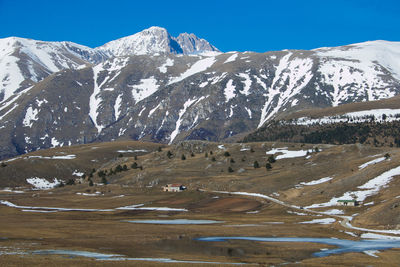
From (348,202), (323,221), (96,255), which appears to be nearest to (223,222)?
(323,221)

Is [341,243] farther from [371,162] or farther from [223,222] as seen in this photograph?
[371,162]

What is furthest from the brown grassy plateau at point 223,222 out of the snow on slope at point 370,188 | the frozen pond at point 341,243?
the snow on slope at point 370,188

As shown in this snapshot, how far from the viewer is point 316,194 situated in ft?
467

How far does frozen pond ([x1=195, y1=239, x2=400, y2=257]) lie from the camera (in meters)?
69.2

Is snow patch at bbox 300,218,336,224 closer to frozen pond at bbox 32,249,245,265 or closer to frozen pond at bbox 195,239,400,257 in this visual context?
frozen pond at bbox 195,239,400,257

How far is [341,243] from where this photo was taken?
77.1 metres

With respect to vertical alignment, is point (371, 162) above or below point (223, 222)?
above

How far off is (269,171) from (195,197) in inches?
1600

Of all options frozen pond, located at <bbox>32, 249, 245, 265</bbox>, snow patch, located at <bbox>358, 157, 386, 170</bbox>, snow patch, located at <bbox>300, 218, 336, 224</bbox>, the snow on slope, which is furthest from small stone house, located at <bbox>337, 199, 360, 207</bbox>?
frozen pond, located at <bbox>32, 249, 245, 265</bbox>

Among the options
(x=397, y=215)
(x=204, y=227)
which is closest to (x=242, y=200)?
(x=204, y=227)

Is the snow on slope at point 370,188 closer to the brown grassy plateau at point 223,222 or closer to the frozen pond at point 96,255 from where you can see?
the brown grassy plateau at point 223,222

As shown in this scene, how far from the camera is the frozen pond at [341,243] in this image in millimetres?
69188

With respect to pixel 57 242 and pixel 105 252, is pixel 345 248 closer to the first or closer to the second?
pixel 105 252

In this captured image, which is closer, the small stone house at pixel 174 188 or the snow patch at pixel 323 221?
the snow patch at pixel 323 221
